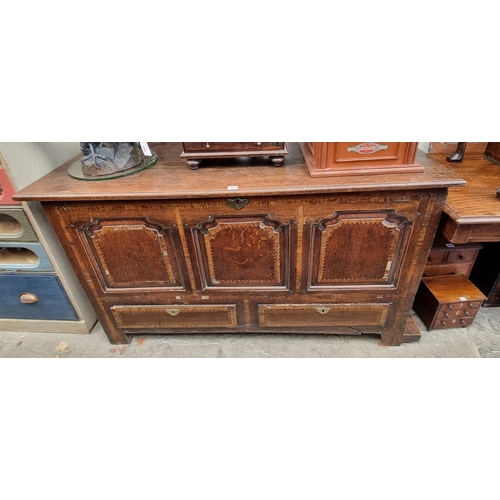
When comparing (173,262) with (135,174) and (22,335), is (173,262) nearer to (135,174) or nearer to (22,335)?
(135,174)

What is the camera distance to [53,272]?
1824mm

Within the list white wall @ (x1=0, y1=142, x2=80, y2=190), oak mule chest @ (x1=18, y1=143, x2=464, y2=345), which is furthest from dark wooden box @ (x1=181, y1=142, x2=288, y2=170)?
white wall @ (x1=0, y1=142, x2=80, y2=190)

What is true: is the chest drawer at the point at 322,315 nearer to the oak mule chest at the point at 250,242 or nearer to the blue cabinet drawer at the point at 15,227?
the oak mule chest at the point at 250,242

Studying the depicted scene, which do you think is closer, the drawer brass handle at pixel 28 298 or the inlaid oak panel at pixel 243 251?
the inlaid oak panel at pixel 243 251

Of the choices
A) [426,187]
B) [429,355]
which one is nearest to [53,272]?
[426,187]

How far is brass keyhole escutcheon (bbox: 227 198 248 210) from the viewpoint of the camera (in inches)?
54.5

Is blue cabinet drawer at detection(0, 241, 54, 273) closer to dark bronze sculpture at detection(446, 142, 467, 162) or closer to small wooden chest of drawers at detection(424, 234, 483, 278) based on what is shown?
small wooden chest of drawers at detection(424, 234, 483, 278)

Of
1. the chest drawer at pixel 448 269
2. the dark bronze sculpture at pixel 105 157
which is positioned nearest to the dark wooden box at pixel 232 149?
the dark bronze sculpture at pixel 105 157

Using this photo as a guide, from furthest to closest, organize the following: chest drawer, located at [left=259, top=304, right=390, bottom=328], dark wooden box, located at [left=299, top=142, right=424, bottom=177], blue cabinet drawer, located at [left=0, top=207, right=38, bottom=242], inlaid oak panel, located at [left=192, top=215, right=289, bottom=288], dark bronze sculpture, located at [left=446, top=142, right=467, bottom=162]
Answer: dark bronze sculpture, located at [left=446, top=142, right=467, bottom=162], chest drawer, located at [left=259, top=304, right=390, bottom=328], blue cabinet drawer, located at [left=0, top=207, right=38, bottom=242], inlaid oak panel, located at [left=192, top=215, right=289, bottom=288], dark wooden box, located at [left=299, top=142, right=424, bottom=177]

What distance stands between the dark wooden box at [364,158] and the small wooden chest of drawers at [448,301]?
3.00 ft

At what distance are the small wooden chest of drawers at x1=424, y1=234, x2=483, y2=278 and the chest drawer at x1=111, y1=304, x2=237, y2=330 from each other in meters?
1.35

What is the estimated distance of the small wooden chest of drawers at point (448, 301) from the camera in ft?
6.02

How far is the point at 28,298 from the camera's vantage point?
190 centimetres

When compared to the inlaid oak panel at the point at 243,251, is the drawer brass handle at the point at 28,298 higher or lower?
lower
